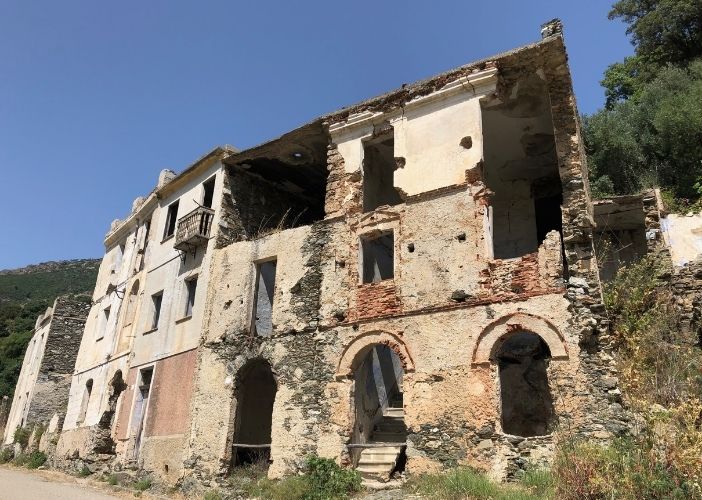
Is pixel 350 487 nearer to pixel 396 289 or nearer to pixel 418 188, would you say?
pixel 396 289

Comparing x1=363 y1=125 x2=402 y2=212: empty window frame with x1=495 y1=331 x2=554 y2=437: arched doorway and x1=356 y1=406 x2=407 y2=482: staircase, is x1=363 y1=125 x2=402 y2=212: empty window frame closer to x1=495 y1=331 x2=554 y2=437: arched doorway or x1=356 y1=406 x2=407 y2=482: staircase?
x1=495 y1=331 x2=554 y2=437: arched doorway

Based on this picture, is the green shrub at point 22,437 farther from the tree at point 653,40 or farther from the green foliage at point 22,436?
the tree at point 653,40

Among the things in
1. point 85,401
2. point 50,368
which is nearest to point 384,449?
point 85,401

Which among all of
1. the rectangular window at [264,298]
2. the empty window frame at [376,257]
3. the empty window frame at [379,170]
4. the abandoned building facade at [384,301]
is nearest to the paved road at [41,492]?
the abandoned building facade at [384,301]

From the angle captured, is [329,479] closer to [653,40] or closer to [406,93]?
[406,93]

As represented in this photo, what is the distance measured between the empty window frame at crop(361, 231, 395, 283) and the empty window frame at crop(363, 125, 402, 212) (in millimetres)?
989

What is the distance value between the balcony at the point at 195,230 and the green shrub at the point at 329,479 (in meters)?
7.91

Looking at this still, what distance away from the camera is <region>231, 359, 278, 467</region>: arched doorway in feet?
47.8

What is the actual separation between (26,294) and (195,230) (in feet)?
201

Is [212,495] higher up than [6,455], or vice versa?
[6,455]

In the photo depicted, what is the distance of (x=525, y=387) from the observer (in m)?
14.9

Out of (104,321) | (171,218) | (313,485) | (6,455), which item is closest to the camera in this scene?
(313,485)

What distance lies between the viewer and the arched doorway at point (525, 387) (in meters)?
14.5

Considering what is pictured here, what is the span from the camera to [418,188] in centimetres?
1347
